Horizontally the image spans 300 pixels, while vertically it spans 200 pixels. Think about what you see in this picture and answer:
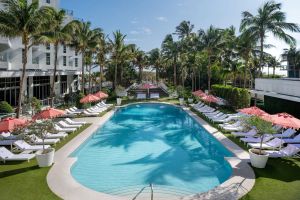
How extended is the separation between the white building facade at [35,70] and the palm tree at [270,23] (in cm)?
2165

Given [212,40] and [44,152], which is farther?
[212,40]

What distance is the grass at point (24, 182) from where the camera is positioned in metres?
10.4

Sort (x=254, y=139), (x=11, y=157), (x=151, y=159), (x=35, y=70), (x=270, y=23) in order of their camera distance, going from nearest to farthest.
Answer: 1. (x=11, y=157)
2. (x=151, y=159)
3. (x=254, y=139)
4. (x=270, y=23)
5. (x=35, y=70)

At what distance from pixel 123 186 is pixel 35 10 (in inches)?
556

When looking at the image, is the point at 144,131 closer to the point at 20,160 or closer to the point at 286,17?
the point at 20,160

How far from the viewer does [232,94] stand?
32.3 m

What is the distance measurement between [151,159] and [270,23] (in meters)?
23.3

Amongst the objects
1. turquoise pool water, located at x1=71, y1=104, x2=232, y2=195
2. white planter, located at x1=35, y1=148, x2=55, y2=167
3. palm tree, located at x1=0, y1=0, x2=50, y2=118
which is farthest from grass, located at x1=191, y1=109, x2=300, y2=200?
palm tree, located at x1=0, y1=0, x2=50, y2=118

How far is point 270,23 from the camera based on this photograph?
106ft

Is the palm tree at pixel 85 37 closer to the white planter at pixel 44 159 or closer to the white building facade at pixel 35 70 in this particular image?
the white building facade at pixel 35 70

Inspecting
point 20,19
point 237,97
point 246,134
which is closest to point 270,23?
point 237,97

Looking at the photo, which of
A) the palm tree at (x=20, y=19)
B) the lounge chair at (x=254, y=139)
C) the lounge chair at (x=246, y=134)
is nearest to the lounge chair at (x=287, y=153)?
the lounge chair at (x=254, y=139)

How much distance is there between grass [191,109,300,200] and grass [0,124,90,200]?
23.2 feet

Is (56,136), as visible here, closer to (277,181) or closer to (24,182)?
(24,182)
